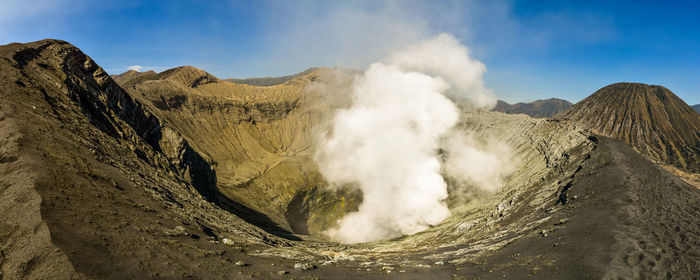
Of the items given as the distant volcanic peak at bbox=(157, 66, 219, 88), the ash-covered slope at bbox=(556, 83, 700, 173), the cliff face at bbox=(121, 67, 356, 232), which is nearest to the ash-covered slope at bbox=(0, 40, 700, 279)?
the cliff face at bbox=(121, 67, 356, 232)

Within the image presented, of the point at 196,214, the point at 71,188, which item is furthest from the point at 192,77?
the point at 71,188

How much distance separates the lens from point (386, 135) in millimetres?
78062

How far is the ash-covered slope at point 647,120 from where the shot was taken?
87.9 m

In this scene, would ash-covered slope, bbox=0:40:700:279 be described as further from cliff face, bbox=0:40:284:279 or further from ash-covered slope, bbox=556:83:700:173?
ash-covered slope, bbox=556:83:700:173

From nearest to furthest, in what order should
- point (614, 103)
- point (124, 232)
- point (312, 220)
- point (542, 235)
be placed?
1. point (124, 232)
2. point (542, 235)
3. point (312, 220)
4. point (614, 103)

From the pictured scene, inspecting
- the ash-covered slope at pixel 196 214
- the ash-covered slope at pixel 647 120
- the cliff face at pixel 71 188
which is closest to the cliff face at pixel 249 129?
the ash-covered slope at pixel 196 214

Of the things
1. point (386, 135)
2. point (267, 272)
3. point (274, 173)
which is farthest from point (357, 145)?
point (267, 272)

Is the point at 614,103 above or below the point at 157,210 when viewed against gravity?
above

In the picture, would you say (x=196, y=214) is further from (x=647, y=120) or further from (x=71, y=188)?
(x=647, y=120)

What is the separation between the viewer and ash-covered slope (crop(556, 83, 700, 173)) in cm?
8789

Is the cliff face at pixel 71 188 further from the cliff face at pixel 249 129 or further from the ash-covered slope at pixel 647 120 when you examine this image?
the ash-covered slope at pixel 647 120

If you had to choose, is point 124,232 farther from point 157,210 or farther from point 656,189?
point 656,189

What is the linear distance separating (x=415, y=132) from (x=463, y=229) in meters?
45.3

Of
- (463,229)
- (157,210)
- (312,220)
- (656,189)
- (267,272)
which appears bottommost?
(312,220)
